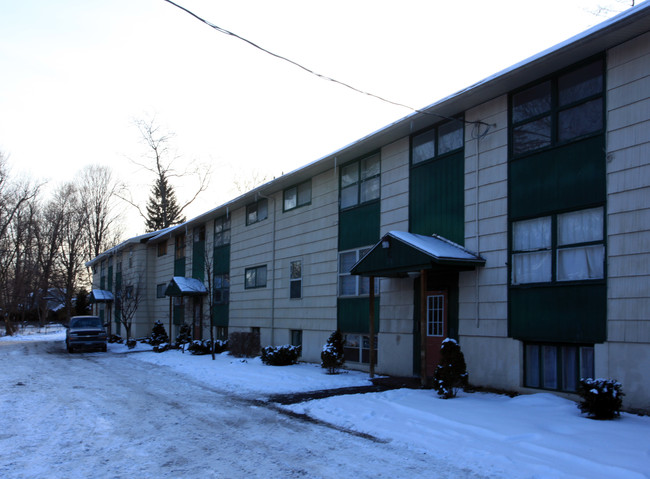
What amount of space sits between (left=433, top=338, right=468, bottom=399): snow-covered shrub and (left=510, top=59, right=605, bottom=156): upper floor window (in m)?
4.24

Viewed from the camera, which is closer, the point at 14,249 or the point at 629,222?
the point at 629,222

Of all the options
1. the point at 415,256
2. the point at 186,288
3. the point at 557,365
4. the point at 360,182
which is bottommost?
the point at 557,365

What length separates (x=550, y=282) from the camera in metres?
9.95

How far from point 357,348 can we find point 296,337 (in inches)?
147

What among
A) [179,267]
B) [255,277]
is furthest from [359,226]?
[179,267]

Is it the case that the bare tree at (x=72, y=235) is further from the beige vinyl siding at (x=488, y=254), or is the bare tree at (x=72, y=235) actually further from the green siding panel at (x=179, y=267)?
the beige vinyl siding at (x=488, y=254)

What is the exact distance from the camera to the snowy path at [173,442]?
231 inches

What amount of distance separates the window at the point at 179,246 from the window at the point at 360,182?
15737 millimetres

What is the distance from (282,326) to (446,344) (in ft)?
33.1

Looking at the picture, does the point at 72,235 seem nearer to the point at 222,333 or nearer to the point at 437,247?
the point at 222,333

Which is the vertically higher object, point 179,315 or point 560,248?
point 560,248

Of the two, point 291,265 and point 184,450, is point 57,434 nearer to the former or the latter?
point 184,450

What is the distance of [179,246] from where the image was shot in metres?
30.4

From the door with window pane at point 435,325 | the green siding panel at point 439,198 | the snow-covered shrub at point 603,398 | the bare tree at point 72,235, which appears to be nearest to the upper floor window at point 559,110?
the green siding panel at point 439,198
